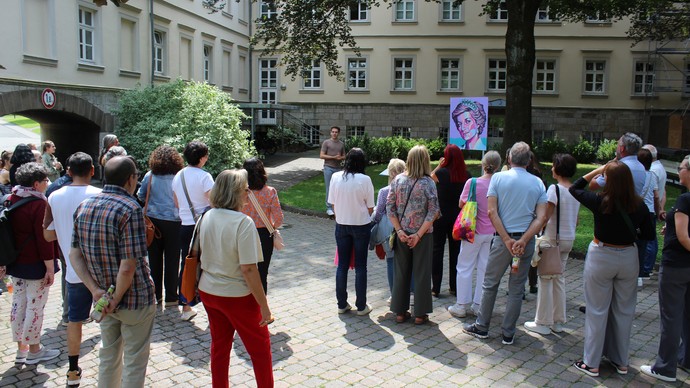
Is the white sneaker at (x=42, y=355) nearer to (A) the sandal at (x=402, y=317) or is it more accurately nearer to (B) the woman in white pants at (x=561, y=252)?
(A) the sandal at (x=402, y=317)

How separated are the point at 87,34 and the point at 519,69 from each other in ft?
47.5

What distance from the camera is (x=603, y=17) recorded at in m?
22.8

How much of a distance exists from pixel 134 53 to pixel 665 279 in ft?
72.0

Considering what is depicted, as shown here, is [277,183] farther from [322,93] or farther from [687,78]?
[687,78]

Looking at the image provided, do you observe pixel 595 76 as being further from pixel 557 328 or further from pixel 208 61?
pixel 557 328

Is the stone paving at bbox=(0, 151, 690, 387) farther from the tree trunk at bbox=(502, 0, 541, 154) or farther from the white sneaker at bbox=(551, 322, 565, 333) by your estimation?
the tree trunk at bbox=(502, 0, 541, 154)

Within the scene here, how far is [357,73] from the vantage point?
117 feet

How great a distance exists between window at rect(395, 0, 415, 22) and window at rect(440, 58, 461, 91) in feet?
10.3

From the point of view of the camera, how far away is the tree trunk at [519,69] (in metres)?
17.6

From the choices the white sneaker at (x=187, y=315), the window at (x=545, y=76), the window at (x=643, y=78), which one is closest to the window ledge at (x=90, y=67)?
the white sneaker at (x=187, y=315)

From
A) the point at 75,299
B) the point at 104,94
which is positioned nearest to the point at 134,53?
the point at 104,94

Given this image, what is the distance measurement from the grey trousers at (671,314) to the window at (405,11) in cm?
3129

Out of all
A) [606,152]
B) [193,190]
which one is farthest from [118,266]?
[606,152]

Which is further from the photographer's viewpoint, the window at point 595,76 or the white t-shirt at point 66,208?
the window at point 595,76
